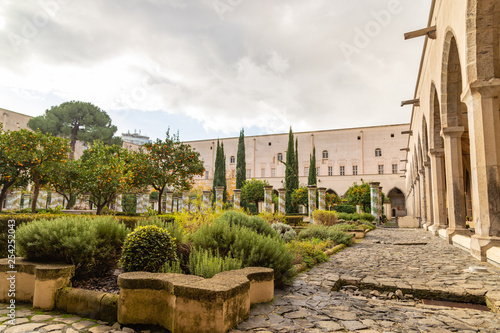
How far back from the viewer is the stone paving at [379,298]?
3053 mm

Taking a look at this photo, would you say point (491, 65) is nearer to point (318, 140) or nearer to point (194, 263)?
point (194, 263)

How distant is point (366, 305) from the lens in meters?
3.82

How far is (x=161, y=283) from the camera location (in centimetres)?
305

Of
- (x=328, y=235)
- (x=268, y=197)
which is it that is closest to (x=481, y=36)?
(x=328, y=235)

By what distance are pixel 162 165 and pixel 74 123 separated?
84.3 ft

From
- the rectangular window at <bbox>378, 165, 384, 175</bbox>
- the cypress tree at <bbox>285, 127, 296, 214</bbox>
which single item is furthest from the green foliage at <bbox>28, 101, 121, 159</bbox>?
the rectangular window at <bbox>378, 165, 384, 175</bbox>

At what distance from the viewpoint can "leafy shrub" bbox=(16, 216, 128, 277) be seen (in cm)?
409

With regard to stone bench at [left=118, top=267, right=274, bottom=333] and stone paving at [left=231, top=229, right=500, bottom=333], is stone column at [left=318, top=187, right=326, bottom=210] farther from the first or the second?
stone bench at [left=118, top=267, right=274, bottom=333]

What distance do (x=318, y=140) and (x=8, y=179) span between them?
1541 inches

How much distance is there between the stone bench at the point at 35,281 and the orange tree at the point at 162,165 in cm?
1432

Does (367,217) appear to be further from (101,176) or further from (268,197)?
(101,176)

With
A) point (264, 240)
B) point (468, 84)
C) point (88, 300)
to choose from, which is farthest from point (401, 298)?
point (468, 84)

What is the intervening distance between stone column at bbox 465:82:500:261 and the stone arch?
0.29 metres

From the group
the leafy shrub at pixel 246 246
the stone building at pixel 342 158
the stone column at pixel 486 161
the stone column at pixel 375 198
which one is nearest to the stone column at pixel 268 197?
the stone column at pixel 375 198
